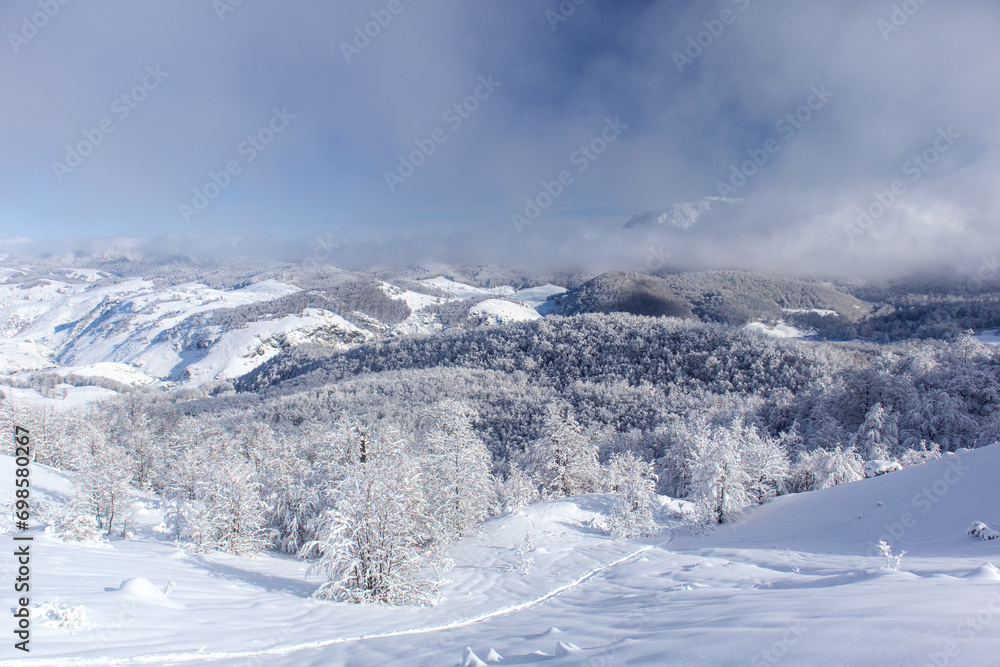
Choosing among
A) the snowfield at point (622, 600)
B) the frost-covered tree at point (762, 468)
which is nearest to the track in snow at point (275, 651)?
the snowfield at point (622, 600)

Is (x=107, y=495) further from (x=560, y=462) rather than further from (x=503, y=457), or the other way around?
(x=503, y=457)

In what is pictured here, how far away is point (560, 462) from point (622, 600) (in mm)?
29735

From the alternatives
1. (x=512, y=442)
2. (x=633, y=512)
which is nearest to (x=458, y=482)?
(x=633, y=512)

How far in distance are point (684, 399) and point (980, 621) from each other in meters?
85.9

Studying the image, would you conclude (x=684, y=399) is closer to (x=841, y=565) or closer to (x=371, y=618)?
(x=841, y=565)

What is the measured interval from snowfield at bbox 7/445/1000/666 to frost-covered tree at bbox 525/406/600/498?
15922 millimetres

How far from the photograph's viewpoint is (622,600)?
1434 centimetres

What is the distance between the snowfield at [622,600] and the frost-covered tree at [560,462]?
15.9 m

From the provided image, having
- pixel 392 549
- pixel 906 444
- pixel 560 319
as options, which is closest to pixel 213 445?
pixel 392 549

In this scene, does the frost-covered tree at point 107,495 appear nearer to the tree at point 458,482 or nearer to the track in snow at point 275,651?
the tree at point 458,482

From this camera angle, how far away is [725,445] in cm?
3077

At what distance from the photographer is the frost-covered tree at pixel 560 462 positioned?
1710 inches

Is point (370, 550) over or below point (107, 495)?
below

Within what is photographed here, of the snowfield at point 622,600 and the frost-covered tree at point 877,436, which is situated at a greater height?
the frost-covered tree at point 877,436
